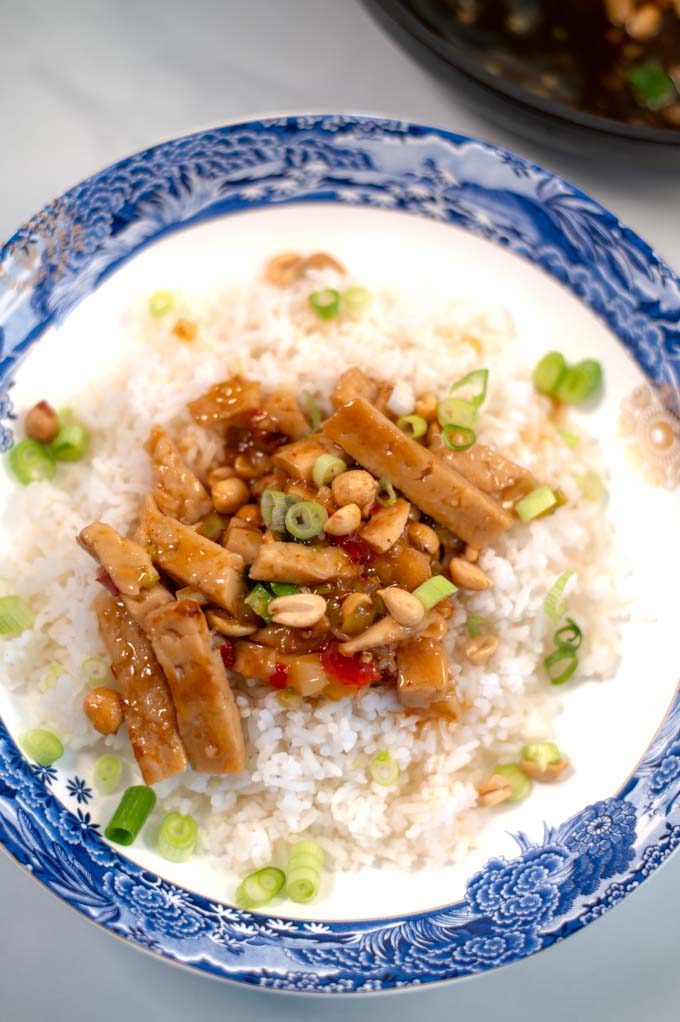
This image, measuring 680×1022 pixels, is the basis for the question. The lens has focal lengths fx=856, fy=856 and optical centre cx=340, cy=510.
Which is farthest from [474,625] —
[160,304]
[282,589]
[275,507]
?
[160,304]

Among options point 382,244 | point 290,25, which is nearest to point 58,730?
point 382,244

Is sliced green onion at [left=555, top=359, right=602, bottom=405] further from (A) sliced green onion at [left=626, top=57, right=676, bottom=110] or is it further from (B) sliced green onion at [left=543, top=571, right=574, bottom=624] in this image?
(A) sliced green onion at [left=626, top=57, right=676, bottom=110]

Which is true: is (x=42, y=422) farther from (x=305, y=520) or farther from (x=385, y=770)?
(x=385, y=770)

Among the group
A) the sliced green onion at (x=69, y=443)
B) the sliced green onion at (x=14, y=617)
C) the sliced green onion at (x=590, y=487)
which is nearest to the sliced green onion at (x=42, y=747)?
the sliced green onion at (x=14, y=617)

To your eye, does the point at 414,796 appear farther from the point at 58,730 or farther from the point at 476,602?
the point at 58,730

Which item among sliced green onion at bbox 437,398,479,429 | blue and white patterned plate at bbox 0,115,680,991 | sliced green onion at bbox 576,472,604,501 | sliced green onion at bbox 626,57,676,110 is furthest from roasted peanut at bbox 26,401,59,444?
sliced green onion at bbox 626,57,676,110
